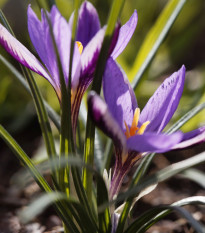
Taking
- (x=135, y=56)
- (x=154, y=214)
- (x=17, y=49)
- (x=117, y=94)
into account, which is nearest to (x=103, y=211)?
(x=154, y=214)

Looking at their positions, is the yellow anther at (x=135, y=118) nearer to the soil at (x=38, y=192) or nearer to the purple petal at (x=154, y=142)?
the purple petal at (x=154, y=142)

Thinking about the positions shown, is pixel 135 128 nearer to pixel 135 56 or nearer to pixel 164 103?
pixel 164 103

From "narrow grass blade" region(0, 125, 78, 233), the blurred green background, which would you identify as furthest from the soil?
"narrow grass blade" region(0, 125, 78, 233)

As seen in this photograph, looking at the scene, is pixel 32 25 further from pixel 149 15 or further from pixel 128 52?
pixel 149 15

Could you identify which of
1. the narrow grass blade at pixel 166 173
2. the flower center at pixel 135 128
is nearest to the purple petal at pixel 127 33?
the flower center at pixel 135 128

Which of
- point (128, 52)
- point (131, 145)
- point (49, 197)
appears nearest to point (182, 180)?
point (128, 52)

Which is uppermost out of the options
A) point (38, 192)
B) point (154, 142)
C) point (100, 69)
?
point (100, 69)

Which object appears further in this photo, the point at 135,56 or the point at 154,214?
the point at 135,56
